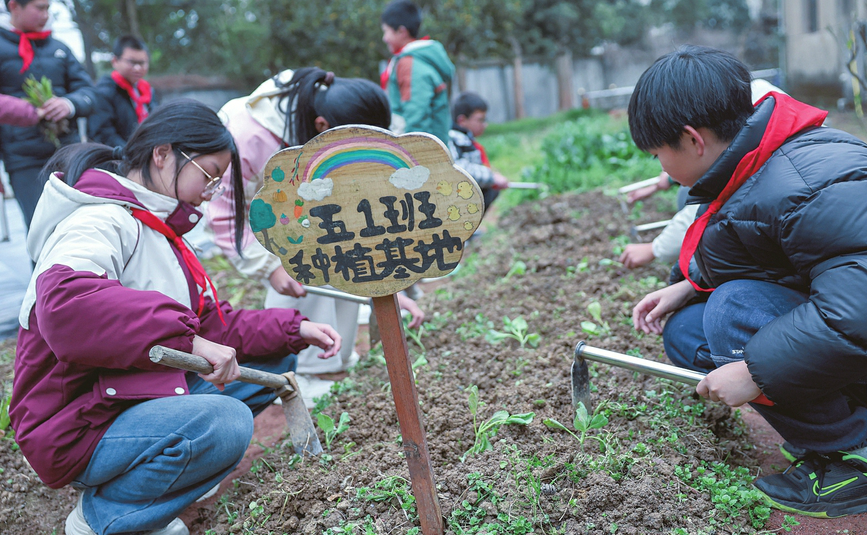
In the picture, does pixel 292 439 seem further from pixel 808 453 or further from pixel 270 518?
pixel 808 453

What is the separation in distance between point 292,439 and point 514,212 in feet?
12.3

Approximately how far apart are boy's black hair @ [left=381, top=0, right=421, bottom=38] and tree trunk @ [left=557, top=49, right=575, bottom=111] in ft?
43.2

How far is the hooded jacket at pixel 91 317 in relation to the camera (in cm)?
150

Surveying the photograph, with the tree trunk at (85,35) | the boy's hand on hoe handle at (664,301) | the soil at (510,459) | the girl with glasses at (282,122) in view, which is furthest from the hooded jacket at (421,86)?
the tree trunk at (85,35)

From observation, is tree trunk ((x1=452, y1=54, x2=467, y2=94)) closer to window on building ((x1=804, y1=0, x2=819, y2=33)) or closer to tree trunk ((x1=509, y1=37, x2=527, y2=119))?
tree trunk ((x1=509, y1=37, x2=527, y2=119))

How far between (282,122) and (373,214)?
137 cm

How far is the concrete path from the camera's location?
12.4ft

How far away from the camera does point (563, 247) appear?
13.3ft

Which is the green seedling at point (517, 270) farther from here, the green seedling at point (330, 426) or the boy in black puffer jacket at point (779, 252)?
the boy in black puffer jacket at point (779, 252)

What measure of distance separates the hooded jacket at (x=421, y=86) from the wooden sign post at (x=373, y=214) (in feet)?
8.58

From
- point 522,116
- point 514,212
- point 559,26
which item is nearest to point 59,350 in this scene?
point 514,212

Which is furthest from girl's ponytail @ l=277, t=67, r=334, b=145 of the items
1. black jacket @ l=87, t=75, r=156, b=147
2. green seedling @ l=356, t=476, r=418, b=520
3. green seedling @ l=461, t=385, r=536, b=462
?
black jacket @ l=87, t=75, r=156, b=147

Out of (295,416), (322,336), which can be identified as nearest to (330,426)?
(295,416)

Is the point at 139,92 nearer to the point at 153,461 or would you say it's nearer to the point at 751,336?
the point at 153,461
